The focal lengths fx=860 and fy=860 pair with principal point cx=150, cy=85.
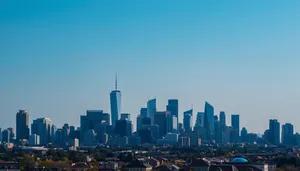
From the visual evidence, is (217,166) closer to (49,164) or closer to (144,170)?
(144,170)

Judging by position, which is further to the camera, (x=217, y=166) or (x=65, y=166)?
(x=65, y=166)

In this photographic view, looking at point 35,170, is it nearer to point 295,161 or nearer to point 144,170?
point 144,170

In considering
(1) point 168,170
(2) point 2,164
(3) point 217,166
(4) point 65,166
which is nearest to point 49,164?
(4) point 65,166

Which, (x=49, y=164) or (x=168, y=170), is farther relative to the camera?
(x=49, y=164)

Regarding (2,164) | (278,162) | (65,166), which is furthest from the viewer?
(278,162)

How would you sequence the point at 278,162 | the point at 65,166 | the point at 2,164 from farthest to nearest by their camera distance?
the point at 278,162
the point at 65,166
the point at 2,164

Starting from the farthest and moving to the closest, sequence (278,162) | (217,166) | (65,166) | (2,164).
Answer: (278,162), (65,166), (2,164), (217,166)

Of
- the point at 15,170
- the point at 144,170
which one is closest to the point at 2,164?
the point at 15,170

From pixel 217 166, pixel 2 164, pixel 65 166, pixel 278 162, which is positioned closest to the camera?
pixel 217 166
